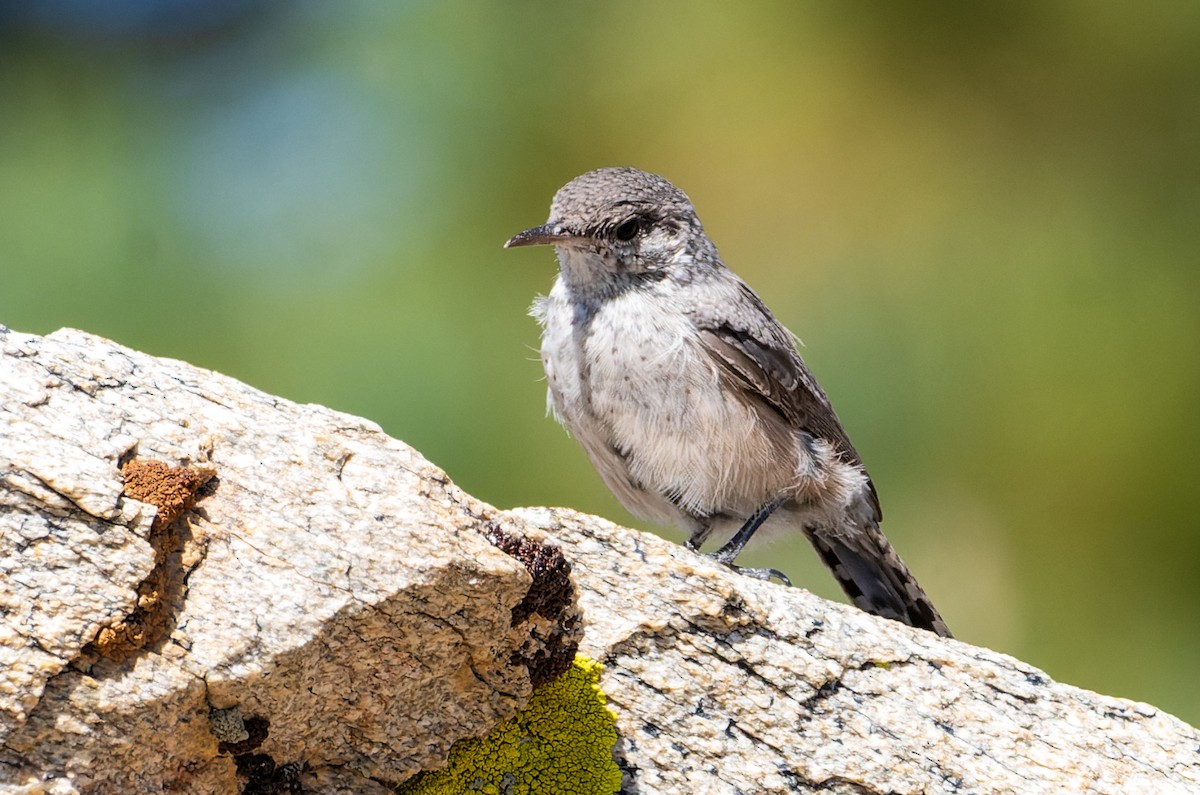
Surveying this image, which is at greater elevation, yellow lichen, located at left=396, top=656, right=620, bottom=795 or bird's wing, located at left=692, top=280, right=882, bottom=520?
bird's wing, located at left=692, top=280, right=882, bottom=520

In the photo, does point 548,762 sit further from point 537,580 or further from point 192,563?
point 192,563

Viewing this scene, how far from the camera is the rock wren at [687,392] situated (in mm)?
5668

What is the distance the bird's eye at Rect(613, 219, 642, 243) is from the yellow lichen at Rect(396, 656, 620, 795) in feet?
8.74

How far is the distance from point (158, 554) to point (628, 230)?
335 centimetres

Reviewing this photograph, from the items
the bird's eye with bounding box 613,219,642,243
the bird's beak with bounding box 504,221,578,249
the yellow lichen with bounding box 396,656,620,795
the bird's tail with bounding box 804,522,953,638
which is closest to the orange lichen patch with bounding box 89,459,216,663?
the yellow lichen with bounding box 396,656,620,795

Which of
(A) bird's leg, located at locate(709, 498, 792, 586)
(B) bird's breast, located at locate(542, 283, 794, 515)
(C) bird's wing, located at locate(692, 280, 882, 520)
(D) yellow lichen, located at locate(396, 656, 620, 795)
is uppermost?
(C) bird's wing, located at locate(692, 280, 882, 520)

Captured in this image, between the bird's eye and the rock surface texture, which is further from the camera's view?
the bird's eye

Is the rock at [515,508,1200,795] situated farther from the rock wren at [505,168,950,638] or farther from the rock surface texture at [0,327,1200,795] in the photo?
the rock wren at [505,168,950,638]

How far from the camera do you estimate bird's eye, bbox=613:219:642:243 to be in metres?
5.89

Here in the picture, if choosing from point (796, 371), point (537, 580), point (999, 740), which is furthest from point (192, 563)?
point (796, 371)

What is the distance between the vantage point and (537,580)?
3.47m

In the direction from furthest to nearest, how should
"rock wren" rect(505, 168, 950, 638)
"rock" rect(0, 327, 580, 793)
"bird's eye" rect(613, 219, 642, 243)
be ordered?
1. "bird's eye" rect(613, 219, 642, 243)
2. "rock wren" rect(505, 168, 950, 638)
3. "rock" rect(0, 327, 580, 793)

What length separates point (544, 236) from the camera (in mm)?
5625

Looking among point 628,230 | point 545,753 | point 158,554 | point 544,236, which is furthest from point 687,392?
point 158,554
